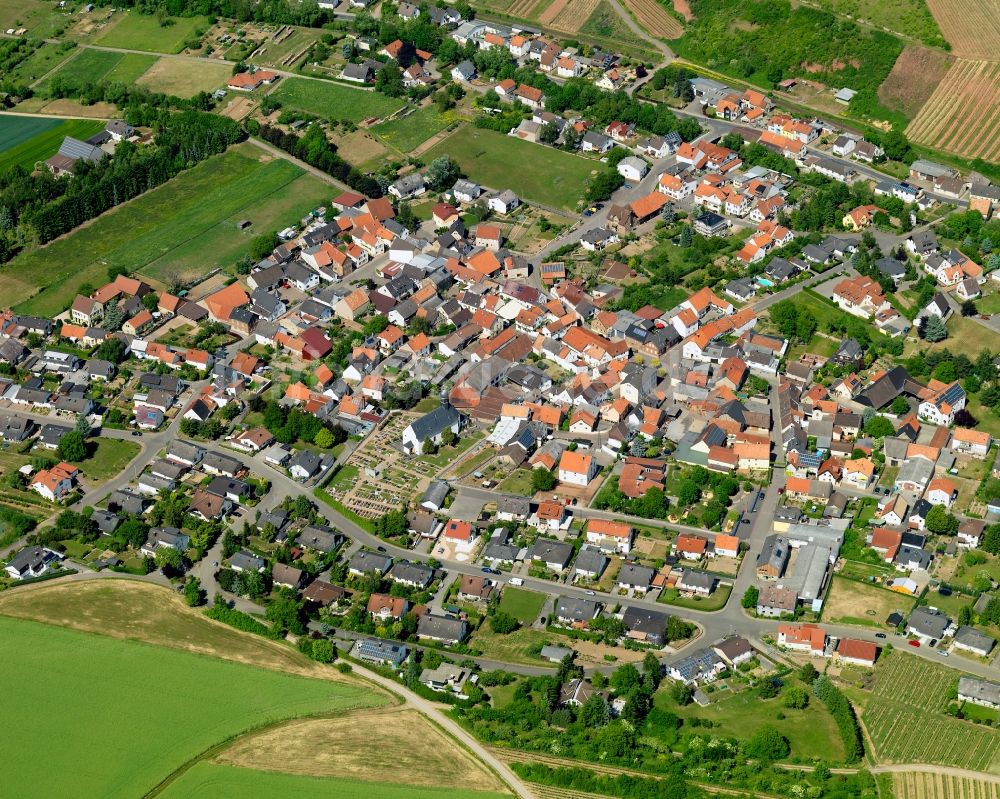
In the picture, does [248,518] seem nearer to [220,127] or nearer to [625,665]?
[625,665]

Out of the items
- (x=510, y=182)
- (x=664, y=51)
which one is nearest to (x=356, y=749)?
(x=510, y=182)

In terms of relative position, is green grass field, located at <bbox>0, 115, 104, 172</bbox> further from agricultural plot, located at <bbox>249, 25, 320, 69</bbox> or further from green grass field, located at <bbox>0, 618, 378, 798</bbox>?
green grass field, located at <bbox>0, 618, 378, 798</bbox>

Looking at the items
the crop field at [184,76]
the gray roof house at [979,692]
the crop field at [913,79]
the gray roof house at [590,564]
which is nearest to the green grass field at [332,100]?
the crop field at [184,76]

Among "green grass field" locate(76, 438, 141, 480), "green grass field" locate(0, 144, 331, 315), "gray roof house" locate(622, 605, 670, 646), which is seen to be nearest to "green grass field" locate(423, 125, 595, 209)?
"green grass field" locate(0, 144, 331, 315)

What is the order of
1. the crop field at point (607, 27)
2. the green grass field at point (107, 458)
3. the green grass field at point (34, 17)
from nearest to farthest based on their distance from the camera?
the green grass field at point (107, 458) < the crop field at point (607, 27) < the green grass field at point (34, 17)

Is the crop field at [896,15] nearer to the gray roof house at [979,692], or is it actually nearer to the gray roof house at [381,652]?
the gray roof house at [979,692]

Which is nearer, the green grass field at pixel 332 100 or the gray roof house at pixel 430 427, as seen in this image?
the gray roof house at pixel 430 427
